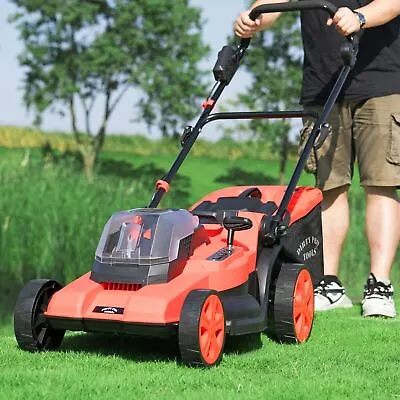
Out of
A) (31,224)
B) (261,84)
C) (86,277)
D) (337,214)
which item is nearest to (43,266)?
(31,224)

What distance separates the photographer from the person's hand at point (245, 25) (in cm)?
398

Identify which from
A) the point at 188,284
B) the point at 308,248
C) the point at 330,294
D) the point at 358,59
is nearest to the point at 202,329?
the point at 188,284

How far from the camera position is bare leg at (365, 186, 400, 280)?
4.04m

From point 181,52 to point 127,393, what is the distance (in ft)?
47.7

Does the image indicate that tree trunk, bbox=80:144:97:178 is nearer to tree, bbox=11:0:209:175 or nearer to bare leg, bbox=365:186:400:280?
tree, bbox=11:0:209:175

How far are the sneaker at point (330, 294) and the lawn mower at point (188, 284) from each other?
27.0 inches

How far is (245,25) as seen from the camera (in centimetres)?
400

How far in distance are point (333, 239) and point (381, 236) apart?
0.28 m

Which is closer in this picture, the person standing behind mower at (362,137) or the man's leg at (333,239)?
the person standing behind mower at (362,137)

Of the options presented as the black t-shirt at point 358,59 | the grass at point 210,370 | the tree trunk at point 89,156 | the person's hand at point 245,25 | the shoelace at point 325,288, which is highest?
the person's hand at point 245,25

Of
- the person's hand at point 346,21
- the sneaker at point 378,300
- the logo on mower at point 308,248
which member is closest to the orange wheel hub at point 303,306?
the logo on mower at point 308,248

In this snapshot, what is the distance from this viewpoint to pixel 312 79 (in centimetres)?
422

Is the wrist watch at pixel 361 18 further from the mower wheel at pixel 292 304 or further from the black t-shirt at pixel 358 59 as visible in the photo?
the mower wheel at pixel 292 304

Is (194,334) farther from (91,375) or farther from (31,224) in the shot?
(31,224)
